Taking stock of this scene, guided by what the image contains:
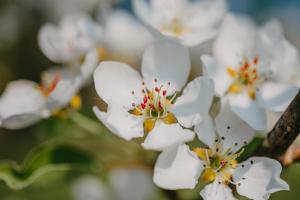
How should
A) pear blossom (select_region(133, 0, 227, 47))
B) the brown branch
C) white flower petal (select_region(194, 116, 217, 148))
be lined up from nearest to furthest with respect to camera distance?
the brown branch
white flower petal (select_region(194, 116, 217, 148))
pear blossom (select_region(133, 0, 227, 47))

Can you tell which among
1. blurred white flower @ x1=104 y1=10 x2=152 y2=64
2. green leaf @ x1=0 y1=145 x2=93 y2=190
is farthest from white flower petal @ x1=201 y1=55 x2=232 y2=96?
blurred white flower @ x1=104 y1=10 x2=152 y2=64

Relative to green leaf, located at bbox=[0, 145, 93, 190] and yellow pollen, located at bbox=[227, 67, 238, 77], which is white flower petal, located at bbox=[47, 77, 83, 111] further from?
yellow pollen, located at bbox=[227, 67, 238, 77]

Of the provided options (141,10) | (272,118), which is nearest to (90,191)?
(141,10)

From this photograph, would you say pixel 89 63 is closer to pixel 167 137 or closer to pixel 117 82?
pixel 117 82

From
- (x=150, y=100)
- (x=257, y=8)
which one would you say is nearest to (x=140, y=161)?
(x=150, y=100)

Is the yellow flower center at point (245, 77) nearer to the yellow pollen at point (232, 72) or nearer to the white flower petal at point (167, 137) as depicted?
the yellow pollen at point (232, 72)
